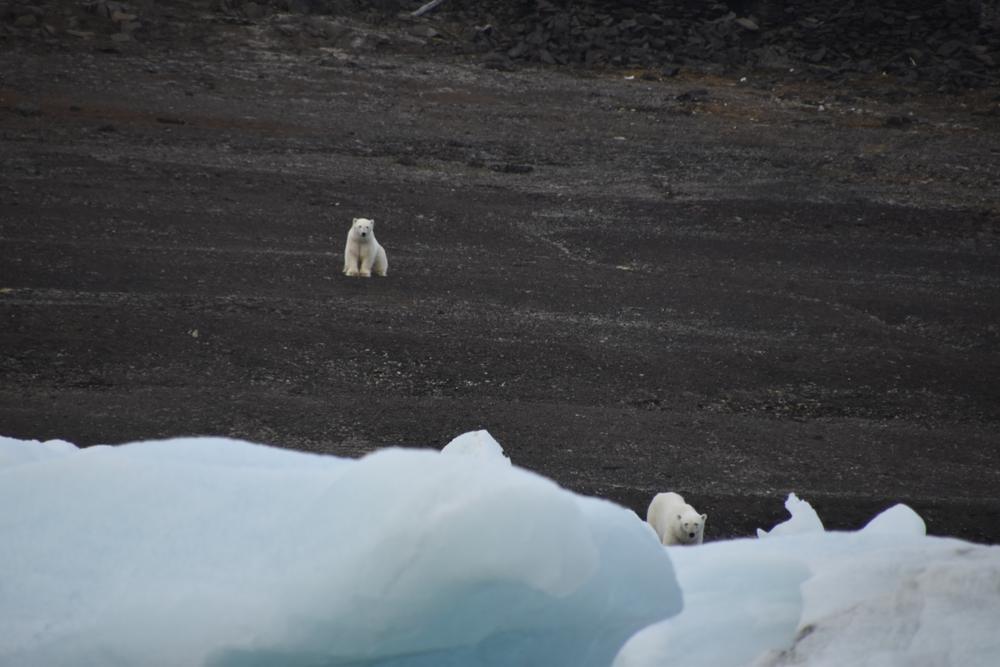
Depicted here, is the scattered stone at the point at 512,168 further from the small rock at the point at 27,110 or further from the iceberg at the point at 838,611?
the iceberg at the point at 838,611

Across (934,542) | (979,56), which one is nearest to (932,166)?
(979,56)

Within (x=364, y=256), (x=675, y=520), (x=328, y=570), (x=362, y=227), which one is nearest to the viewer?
(x=328, y=570)

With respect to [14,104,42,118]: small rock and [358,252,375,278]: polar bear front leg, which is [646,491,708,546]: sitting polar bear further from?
[14,104,42,118]: small rock

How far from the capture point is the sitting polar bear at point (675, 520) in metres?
6.76

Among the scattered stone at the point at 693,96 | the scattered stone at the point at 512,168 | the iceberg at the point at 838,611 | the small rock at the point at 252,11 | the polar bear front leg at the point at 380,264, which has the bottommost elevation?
the polar bear front leg at the point at 380,264

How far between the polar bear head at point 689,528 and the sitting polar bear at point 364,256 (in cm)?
514

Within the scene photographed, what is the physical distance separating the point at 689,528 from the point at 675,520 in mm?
137

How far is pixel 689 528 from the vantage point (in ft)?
22.3

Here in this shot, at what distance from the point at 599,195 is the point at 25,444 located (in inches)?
448

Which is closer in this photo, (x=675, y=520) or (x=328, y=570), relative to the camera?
(x=328, y=570)

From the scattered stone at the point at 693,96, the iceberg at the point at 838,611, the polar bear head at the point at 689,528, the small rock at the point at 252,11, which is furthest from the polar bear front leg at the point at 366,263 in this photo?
the small rock at the point at 252,11

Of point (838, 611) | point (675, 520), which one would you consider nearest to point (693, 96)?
point (675, 520)

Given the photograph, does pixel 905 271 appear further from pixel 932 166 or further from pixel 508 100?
pixel 508 100

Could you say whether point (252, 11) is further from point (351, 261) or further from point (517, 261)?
point (351, 261)
